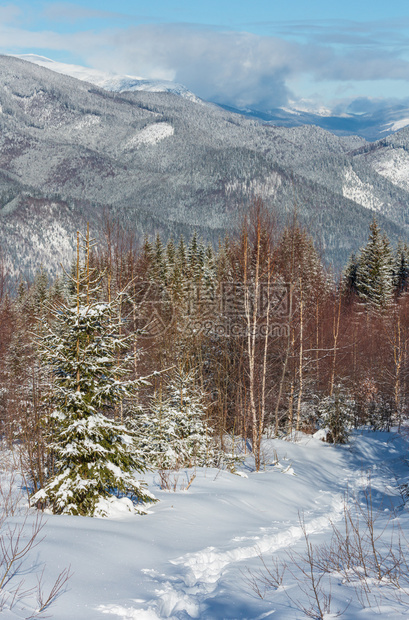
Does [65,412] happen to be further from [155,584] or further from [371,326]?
[371,326]

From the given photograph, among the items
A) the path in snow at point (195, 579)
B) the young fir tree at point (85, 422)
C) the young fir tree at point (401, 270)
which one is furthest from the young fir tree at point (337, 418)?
the young fir tree at point (401, 270)

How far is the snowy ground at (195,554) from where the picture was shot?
411 centimetres

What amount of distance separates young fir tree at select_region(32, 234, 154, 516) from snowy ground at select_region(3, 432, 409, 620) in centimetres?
56

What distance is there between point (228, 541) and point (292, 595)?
2258mm

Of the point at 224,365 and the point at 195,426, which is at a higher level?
the point at 224,365

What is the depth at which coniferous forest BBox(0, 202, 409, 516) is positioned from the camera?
7.03 m

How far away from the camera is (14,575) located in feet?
13.0

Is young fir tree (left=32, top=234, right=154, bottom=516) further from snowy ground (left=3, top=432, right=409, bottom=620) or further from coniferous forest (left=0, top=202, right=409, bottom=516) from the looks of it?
snowy ground (left=3, top=432, right=409, bottom=620)

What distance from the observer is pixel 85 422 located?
22.2ft

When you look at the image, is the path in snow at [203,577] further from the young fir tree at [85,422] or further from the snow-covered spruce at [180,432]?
the snow-covered spruce at [180,432]

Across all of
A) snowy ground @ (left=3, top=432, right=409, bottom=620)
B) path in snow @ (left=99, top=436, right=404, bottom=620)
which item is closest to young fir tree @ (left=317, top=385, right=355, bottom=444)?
snowy ground @ (left=3, top=432, right=409, bottom=620)

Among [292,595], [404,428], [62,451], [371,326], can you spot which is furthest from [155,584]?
[371,326]

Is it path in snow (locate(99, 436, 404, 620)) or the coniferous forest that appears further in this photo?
the coniferous forest

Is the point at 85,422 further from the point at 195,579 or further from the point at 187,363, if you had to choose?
the point at 187,363
